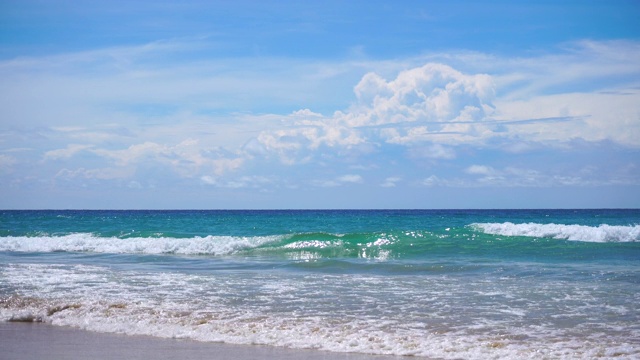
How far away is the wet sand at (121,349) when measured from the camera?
7.19 meters

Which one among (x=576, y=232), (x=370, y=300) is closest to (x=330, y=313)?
(x=370, y=300)

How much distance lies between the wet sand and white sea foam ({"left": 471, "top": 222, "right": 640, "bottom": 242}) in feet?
71.5

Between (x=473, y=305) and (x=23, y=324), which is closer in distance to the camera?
(x=23, y=324)

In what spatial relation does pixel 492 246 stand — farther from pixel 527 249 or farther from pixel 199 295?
pixel 199 295

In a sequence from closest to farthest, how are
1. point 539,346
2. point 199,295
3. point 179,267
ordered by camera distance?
1. point 539,346
2. point 199,295
3. point 179,267

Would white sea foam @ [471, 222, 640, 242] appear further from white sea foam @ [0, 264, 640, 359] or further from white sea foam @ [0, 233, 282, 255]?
white sea foam @ [0, 264, 640, 359]

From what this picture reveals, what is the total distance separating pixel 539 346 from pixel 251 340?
3566 mm

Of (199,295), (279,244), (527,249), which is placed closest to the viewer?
(199,295)

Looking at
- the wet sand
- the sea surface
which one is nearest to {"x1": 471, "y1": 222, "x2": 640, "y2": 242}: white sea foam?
the sea surface

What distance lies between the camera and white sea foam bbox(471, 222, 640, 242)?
25.7 metres

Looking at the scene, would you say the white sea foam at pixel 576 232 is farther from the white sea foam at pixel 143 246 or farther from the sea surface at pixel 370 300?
the white sea foam at pixel 143 246

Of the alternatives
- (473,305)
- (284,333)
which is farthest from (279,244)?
(284,333)

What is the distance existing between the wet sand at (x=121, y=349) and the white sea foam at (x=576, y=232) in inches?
858

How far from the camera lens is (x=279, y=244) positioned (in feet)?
84.5
